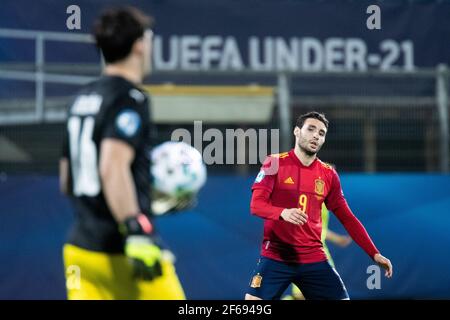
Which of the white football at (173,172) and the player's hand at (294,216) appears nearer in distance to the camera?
the white football at (173,172)

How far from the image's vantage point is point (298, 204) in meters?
7.25

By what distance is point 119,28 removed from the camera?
4398 mm

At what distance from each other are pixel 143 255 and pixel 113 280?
0.37 meters

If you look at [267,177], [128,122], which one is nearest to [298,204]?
[267,177]

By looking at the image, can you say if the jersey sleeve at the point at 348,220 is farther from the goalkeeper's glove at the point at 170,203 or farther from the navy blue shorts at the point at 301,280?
the goalkeeper's glove at the point at 170,203

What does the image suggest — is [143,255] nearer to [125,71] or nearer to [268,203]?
[125,71]

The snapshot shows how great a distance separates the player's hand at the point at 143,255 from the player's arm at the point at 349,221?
3188 millimetres

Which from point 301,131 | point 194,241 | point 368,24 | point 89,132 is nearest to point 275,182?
point 301,131

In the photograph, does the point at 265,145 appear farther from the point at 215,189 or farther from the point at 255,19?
the point at 255,19

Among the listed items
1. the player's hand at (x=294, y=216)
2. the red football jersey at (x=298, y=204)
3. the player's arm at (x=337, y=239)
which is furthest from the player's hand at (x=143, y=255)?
the player's arm at (x=337, y=239)

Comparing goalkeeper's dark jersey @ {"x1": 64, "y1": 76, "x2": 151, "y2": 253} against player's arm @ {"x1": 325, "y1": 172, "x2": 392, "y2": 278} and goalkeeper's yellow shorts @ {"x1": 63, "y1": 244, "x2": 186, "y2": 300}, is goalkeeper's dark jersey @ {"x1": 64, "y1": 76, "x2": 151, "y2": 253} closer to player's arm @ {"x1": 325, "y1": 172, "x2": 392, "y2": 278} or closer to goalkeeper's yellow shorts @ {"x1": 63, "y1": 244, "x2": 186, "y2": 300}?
goalkeeper's yellow shorts @ {"x1": 63, "y1": 244, "x2": 186, "y2": 300}

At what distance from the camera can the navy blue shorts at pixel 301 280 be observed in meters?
7.01

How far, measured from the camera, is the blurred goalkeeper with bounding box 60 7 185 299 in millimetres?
4184

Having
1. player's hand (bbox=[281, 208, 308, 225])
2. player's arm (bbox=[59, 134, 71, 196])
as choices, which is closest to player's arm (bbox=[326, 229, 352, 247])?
player's hand (bbox=[281, 208, 308, 225])
